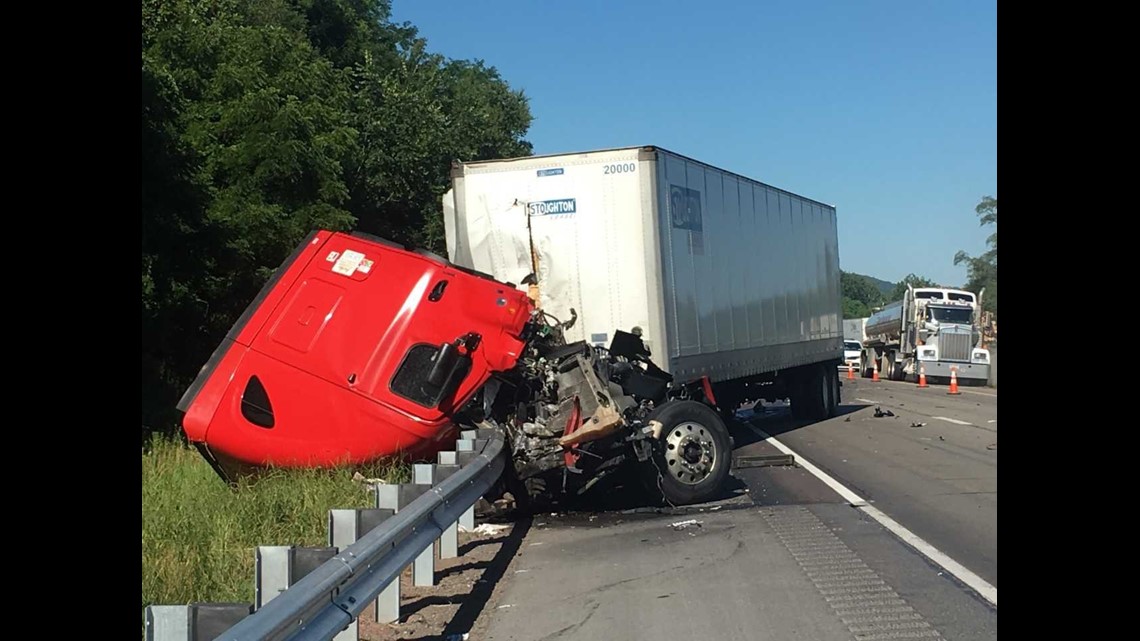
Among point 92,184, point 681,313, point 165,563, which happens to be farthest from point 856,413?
point 92,184

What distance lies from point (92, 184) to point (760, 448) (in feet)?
40.1

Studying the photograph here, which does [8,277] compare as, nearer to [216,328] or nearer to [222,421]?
[222,421]

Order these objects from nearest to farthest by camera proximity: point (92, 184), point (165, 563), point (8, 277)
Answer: point (8, 277) < point (92, 184) < point (165, 563)

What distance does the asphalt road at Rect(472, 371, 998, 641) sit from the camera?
6.27 m

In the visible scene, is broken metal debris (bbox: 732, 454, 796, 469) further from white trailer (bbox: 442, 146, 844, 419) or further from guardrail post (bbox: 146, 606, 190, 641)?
guardrail post (bbox: 146, 606, 190, 641)

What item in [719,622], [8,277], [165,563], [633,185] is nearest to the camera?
[8,277]

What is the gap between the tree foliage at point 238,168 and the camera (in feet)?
52.0

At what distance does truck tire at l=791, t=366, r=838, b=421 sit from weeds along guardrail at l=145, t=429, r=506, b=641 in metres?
12.7

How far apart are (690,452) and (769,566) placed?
295cm

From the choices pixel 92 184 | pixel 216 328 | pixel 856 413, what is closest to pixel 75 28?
pixel 92 184

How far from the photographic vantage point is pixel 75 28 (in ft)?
15.5
